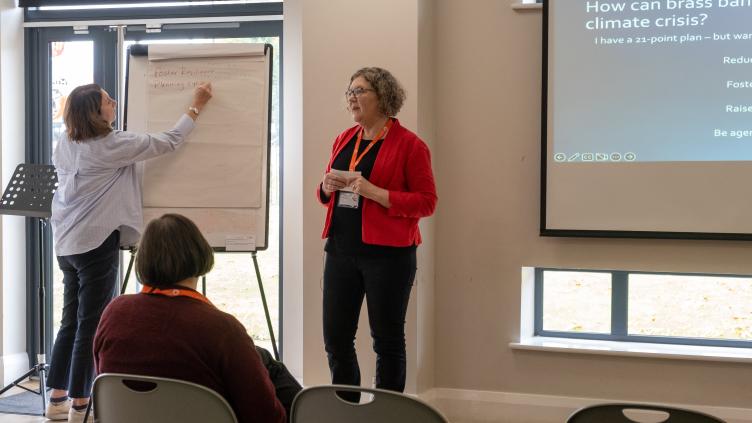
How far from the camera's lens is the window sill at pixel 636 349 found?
3428mm

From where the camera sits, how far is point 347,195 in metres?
3.02

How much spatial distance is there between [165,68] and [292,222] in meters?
1.10

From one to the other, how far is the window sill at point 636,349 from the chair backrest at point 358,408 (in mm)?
2040

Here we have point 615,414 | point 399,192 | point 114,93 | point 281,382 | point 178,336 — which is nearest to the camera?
point 615,414

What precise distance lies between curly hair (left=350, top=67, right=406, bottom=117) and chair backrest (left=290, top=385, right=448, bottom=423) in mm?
1505

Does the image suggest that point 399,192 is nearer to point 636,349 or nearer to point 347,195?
point 347,195

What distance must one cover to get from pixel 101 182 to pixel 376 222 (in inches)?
54.3

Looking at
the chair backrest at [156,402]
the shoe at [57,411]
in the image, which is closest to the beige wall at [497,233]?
the shoe at [57,411]

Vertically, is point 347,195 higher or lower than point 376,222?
higher

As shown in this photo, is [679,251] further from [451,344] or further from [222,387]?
[222,387]

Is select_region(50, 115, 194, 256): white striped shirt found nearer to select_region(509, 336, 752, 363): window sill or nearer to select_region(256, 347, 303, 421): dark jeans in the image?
select_region(256, 347, 303, 421): dark jeans

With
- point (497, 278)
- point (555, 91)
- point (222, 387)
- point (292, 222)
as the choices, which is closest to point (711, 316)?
point (497, 278)

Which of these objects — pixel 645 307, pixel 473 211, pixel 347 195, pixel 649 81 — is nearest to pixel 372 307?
pixel 347 195

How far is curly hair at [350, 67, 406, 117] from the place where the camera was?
9.86 ft
